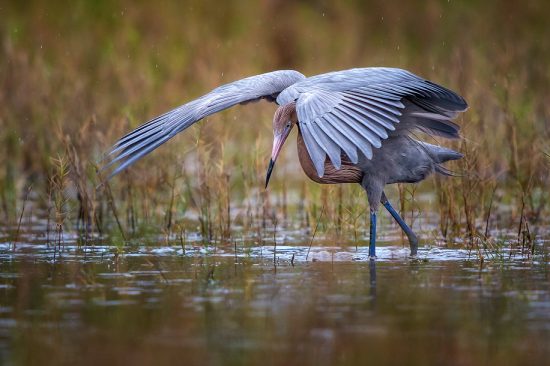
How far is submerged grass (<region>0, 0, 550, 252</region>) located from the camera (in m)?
7.71

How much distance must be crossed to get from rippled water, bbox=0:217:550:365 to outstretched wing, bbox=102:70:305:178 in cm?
64

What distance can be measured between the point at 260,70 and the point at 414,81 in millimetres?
5826

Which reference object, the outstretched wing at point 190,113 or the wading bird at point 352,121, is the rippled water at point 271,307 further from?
the outstretched wing at point 190,113

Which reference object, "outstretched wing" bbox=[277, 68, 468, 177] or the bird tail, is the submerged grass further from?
"outstretched wing" bbox=[277, 68, 468, 177]


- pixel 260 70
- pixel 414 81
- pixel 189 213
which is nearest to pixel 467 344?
pixel 414 81

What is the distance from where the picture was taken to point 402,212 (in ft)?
25.3

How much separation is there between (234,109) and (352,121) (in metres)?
5.02

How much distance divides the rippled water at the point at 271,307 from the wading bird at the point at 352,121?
0.50 meters

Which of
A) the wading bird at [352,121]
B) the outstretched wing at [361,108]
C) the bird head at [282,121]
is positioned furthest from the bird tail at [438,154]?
the bird head at [282,121]

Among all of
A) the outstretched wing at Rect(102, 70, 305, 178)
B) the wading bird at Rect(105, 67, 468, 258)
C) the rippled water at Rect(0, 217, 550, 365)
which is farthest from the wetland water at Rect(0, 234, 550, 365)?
the outstretched wing at Rect(102, 70, 305, 178)

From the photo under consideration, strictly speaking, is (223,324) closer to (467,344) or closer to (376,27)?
(467,344)

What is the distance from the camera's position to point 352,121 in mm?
5898

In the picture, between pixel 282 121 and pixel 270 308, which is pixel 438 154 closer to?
pixel 282 121

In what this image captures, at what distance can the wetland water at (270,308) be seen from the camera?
161 inches
